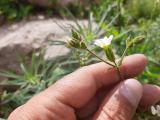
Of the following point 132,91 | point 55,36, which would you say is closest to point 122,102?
point 132,91

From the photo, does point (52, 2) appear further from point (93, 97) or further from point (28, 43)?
point (93, 97)

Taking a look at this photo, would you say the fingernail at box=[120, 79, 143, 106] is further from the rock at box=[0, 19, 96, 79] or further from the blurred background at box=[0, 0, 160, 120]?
the rock at box=[0, 19, 96, 79]

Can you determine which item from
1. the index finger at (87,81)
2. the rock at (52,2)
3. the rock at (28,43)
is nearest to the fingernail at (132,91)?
the index finger at (87,81)

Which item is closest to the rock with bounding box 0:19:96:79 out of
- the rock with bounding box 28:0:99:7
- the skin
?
the rock with bounding box 28:0:99:7

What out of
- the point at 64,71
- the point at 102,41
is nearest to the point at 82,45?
the point at 102,41

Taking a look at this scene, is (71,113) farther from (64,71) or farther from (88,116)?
(64,71)

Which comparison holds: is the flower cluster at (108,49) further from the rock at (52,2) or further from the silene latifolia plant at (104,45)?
the rock at (52,2)
